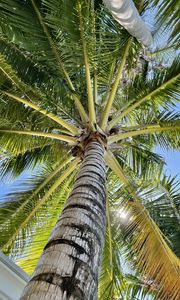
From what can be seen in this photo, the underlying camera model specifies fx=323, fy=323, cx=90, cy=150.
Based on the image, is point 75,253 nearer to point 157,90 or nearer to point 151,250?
point 151,250

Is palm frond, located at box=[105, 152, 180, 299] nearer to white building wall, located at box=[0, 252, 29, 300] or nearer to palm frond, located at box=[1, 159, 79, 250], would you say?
palm frond, located at box=[1, 159, 79, 250]

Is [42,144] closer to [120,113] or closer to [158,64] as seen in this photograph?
[120,113]

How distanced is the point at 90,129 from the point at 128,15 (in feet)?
8.11

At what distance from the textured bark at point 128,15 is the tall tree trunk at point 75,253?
56.3 inches

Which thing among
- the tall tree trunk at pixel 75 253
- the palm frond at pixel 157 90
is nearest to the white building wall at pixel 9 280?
the tall tree trunk at pixel 75 253

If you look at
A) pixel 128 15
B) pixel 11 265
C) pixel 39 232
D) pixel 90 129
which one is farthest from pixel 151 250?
pixel 128 15

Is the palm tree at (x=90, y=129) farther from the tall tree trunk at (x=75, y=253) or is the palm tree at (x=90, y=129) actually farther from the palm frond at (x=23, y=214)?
the tall tree trunk at (x=75, y=253)

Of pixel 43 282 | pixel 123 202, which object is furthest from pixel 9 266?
pixel 123 202

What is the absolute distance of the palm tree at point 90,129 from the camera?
4.58m

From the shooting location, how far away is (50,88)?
18.0 ft

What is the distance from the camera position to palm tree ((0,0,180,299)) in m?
4.58

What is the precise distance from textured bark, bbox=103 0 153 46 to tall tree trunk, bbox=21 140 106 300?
56.3 inches

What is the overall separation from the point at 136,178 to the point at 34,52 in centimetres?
313

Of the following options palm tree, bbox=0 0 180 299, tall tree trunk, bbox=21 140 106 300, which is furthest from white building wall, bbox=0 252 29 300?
palm tree, bbox=0 0 180 299
